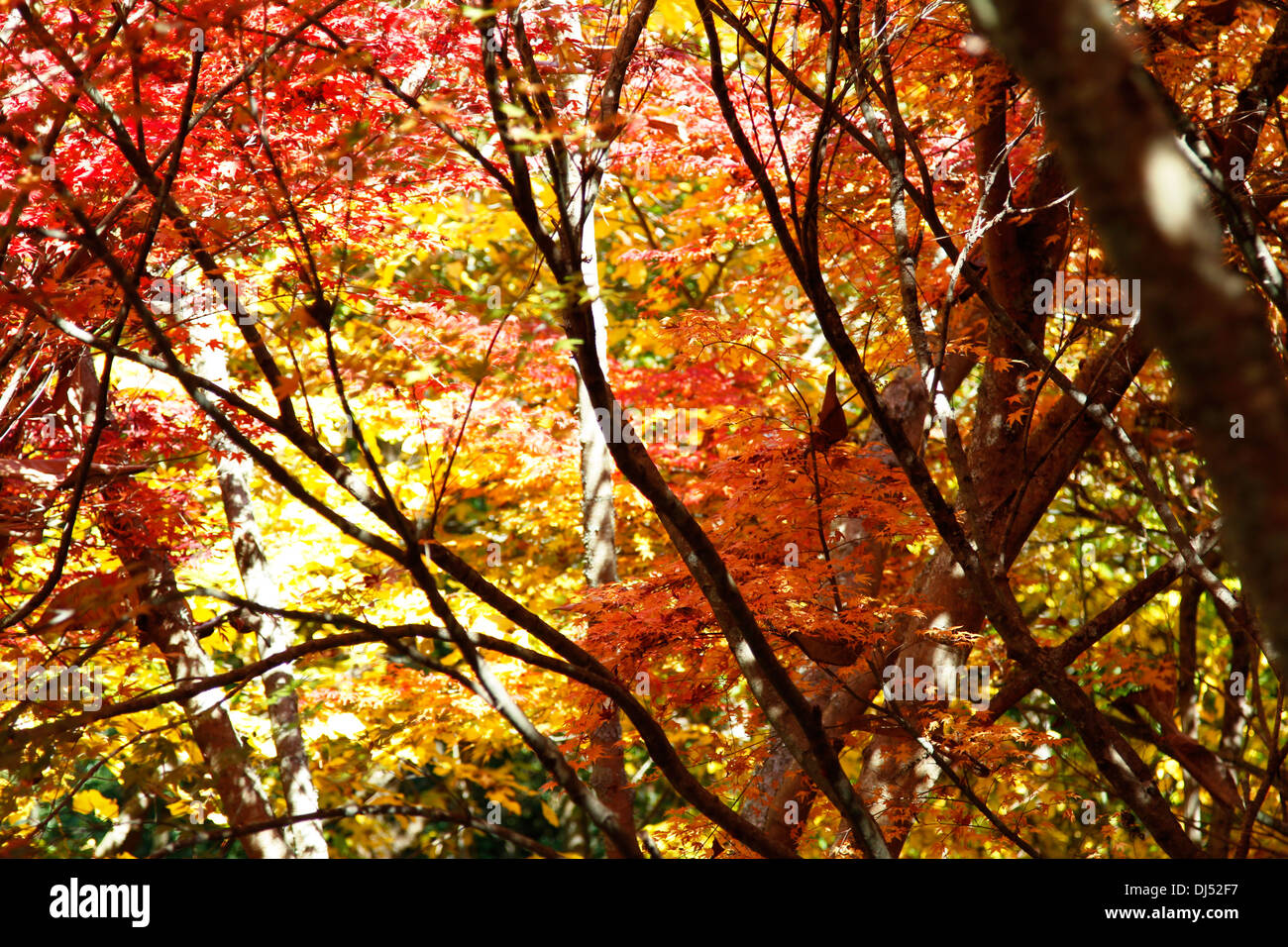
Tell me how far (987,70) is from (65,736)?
383 centimetres

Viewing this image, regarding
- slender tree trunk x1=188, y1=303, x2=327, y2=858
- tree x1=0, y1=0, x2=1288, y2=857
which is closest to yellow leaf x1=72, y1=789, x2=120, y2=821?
tree x1=0, y1=0, x2=1288, y2=857

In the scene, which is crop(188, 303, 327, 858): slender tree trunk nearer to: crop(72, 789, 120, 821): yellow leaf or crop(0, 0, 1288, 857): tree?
crop(0, 0, 1288, 857): tree

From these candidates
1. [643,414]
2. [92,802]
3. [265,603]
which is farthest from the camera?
[643,414]

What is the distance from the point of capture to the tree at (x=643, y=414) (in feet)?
6.68

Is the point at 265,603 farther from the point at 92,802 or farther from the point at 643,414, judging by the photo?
the point at 643,414

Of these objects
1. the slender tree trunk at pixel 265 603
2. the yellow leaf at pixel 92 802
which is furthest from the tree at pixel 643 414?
the yellow leaf at pixel 92 802

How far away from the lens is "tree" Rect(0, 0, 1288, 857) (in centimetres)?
204

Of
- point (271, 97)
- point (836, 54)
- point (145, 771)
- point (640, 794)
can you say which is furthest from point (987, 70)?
point (640, 794)

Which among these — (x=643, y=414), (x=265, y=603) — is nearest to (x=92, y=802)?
(x=265, y=603)

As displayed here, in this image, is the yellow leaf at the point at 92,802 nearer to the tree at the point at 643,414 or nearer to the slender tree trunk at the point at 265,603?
the tree at the point at 643,414

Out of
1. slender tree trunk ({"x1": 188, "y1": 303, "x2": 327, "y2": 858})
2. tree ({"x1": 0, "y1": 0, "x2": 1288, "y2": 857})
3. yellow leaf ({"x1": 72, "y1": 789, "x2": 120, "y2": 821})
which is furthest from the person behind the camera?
yellow leaf ({"x1": 72, "y1": 789, "x2": 120, "y2": 821})

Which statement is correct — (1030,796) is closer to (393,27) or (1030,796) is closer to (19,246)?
(393,27)

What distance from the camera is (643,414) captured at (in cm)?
696
